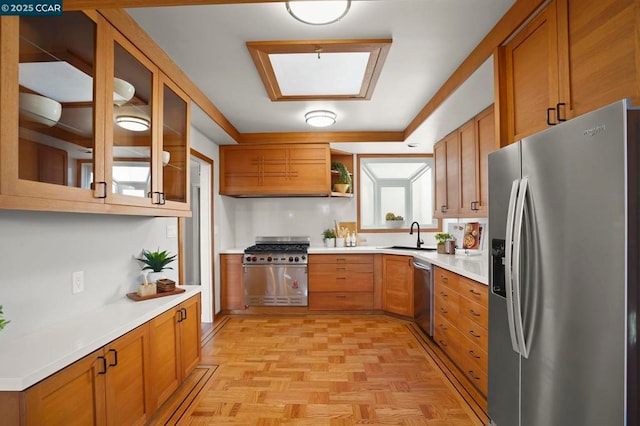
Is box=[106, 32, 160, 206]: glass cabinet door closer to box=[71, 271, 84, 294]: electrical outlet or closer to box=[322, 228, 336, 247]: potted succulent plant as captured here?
box=[71, 271, 84, 294]: electrical outlet

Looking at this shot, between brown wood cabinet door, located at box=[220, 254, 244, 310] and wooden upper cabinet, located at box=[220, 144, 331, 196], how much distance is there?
3.27 feet

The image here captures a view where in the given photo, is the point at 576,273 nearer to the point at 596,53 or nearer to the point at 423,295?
the point at 596,53

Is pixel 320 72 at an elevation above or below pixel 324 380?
above

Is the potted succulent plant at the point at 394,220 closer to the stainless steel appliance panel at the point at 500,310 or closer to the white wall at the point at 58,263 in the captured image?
the stainless steel appliance panel at the point at 500,310

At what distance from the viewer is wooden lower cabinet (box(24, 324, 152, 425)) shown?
1.21m

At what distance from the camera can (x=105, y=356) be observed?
1.53 metres

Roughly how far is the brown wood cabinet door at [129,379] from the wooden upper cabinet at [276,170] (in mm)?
2796

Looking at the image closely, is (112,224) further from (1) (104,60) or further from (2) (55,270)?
(1) (104,60)

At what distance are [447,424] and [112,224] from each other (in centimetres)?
252

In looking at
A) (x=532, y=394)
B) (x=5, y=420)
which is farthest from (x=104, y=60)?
(x=532, y=394)

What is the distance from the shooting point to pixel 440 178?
416 centimetres

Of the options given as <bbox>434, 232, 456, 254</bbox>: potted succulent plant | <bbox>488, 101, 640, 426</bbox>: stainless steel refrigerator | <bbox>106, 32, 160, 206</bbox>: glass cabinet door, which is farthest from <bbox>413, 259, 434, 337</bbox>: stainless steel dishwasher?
<bbox>106, 32, 160, 206</bbox>: glass cabinet door

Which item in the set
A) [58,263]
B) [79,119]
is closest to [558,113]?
[79,119]

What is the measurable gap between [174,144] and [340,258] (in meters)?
2.65
